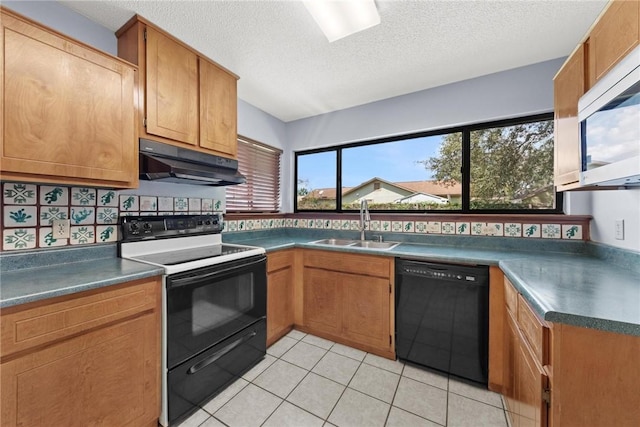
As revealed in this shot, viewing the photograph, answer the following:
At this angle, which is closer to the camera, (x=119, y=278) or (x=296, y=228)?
(x=119, y=278)

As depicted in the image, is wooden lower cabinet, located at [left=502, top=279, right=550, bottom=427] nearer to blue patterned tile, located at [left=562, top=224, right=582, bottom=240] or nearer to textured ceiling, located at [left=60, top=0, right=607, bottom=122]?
blue patterned tile, located at [left=562, top=224, right=582, bottom=240]

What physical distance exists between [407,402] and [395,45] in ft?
7.78

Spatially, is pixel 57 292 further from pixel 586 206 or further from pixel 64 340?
pixel 586 206

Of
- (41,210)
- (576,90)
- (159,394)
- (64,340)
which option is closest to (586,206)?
(576,90)

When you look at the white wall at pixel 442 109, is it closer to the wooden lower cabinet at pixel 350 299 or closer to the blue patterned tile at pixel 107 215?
the wooden lower cabinet at pixel 350 299

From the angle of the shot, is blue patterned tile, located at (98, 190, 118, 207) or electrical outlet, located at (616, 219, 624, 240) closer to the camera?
electrical outlet, located at (616, 219, 624, 240)

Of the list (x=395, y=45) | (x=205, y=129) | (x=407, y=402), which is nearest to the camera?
(x=407, y=402)

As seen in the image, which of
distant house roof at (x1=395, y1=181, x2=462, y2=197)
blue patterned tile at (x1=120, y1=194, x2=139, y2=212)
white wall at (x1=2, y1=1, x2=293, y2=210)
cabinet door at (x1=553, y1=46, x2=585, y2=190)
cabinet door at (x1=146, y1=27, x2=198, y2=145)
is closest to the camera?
cabinet door at (x1=553, y1=46, x2=585, y2=190)

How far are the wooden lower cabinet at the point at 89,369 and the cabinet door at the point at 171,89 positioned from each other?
1.01 m

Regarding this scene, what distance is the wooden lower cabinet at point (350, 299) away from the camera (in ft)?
→ 6.54

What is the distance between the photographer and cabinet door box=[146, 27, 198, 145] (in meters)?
1.57

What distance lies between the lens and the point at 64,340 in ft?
3.39

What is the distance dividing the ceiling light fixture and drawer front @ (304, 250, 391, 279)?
1606 mm

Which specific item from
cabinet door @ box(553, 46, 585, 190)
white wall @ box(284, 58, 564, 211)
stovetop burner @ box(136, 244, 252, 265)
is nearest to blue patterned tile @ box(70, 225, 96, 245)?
stovetop burner @ box(136, 244, 252, 265)
